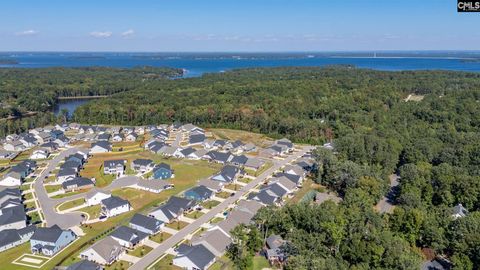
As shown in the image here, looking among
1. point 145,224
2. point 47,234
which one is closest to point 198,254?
point 145,224

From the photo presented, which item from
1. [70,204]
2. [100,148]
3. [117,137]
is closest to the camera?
[70,204]

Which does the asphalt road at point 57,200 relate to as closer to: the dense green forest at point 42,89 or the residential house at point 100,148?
the residential house at point 100,148

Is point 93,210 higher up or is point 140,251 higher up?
point 93,210

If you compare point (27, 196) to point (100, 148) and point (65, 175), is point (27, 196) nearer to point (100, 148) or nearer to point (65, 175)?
point (65, 175)

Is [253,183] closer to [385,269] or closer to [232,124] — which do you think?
[385,269]

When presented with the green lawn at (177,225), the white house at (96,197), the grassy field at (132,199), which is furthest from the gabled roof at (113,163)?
the green lawn at (177,225)

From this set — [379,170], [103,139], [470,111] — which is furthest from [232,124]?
[470,111]
